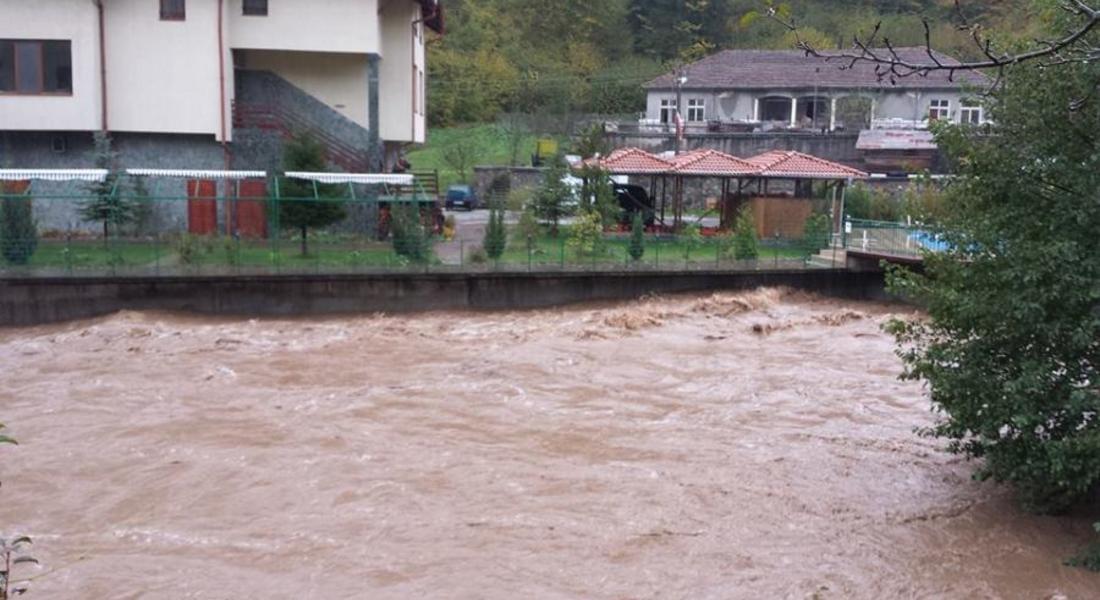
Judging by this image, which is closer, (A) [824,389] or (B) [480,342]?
(A) [824,389]

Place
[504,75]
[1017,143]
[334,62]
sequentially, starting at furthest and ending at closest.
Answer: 1. [504,75]
2. [334,62]
3. [1017,143]

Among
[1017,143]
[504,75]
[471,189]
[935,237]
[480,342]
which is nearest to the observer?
[1017,143]

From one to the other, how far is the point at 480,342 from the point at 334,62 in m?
14.0

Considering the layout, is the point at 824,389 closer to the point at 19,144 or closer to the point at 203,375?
the point at 203,375

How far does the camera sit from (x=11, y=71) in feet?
102

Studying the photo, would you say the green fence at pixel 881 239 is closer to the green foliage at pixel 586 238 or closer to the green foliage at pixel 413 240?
the green foliage at pixel 586 238

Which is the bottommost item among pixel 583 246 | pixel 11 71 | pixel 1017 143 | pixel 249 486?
pixel 249 486

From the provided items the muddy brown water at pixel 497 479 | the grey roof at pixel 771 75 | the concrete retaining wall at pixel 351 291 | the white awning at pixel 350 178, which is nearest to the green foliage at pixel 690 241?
the concrete retaining wall at pixel 351 291

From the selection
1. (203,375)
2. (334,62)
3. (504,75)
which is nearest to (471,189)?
(334,62)

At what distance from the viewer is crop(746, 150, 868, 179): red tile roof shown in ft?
115

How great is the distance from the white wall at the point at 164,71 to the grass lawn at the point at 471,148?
17834 mm

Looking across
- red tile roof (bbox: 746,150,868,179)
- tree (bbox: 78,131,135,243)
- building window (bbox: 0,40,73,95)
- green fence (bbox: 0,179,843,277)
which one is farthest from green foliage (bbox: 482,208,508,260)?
building window (bbox: 0,40,73,95)

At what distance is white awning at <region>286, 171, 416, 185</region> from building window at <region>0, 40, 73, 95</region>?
7.05m

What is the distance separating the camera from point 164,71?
31.8 m
